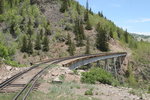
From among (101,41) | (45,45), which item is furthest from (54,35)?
(101,41)

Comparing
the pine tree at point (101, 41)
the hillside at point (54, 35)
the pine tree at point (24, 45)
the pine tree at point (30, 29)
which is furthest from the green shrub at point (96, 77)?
the pine tree at point (30, 29)

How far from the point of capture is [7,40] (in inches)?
3063

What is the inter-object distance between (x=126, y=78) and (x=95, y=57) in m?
25.3

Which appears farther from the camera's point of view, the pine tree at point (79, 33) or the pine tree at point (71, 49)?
the pine tree at point (79, 33)

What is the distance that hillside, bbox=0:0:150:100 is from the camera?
7288 centimetres

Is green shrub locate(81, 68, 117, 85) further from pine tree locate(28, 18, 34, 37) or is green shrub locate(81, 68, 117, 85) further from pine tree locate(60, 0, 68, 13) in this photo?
pine tree locate(60, 0, 68, 13)

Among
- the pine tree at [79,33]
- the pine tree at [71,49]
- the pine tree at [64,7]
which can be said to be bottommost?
the pine tree at [71,49]

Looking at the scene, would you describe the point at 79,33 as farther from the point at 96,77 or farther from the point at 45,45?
the point at 96,77

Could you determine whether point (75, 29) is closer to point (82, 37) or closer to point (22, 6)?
point (82, 37)

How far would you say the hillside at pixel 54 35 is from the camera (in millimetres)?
72875

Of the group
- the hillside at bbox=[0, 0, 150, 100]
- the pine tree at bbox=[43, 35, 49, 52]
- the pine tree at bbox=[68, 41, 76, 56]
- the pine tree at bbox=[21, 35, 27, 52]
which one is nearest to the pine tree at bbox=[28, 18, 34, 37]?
the hillside at bbox=[0, 0, 150, 100]

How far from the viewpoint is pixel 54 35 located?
82875 millimetres

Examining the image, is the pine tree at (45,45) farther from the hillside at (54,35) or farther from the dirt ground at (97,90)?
the dirt ground at (97,90)

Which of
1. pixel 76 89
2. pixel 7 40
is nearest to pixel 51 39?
pixel 7 40
